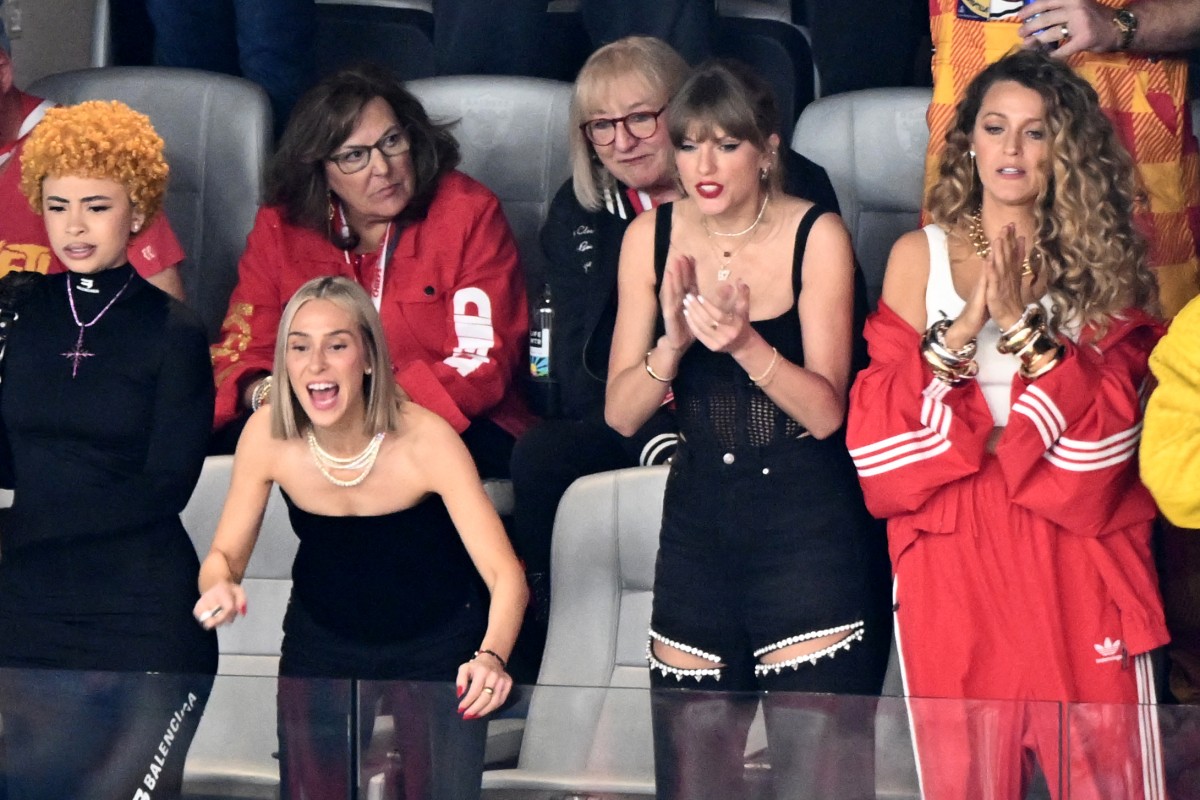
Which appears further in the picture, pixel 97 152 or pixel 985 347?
pixel 97 152

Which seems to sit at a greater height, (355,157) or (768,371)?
(355,157)

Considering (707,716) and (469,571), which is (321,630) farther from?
(707,716)

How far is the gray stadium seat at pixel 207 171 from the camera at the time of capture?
4.17 m

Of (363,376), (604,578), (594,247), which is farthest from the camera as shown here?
(594,247)

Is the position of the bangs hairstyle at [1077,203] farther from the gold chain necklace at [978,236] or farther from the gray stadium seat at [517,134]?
the gray stadium seat at [517,134]

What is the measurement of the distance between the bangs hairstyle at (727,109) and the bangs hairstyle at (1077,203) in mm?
288

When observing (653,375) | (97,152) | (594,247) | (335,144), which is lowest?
(653,375)

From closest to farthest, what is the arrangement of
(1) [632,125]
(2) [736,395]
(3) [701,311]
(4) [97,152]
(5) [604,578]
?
(3) [701,311] → (2) [736,395] → (4) [97,152] → (5) [604,578] → (1) [632,125]

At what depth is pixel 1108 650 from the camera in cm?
257

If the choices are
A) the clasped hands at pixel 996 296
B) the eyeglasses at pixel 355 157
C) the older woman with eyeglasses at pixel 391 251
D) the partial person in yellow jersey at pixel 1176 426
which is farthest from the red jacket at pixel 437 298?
the partial person in yellow jersey at pixel 1176 426

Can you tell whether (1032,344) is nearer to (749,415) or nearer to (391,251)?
(749,415)

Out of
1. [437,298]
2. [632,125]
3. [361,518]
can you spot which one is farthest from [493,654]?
[437,298]

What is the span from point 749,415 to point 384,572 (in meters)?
0.61

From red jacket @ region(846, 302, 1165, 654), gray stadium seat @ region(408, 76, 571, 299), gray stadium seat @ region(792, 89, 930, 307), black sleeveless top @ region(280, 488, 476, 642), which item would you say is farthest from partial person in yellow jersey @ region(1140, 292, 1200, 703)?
gray stadium seat @ region(408, 76, 571, 299)
